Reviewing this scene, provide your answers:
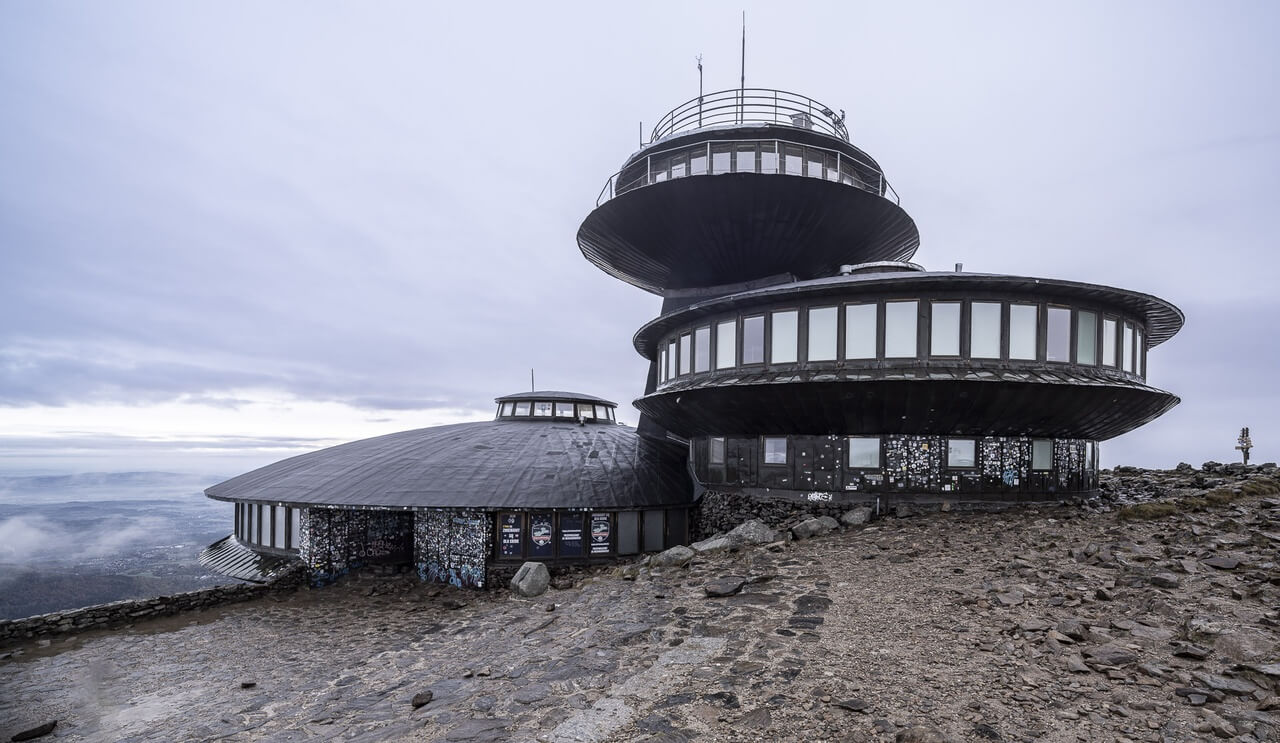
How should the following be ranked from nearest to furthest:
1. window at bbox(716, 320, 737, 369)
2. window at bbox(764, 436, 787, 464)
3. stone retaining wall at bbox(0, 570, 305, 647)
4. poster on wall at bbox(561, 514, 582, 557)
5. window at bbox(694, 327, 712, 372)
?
stone retaining wall at bbox(0, 570, 305, 647)
window at bbox(764, 436, 787, 464)
window at bbox(716, 320, 737, 369)
window at bbox(694, 327, 712, 372)
poster on wall at bbox(561, 514, 582, 557)

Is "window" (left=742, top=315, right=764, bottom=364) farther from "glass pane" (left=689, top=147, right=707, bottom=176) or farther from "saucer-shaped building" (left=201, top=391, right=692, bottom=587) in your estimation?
"glass pane" (left=689, top=147, right=707, bottom=176)

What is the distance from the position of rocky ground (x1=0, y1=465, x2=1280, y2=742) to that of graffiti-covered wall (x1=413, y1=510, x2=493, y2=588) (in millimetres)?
4175

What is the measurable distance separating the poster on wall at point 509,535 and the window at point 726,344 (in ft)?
33.9

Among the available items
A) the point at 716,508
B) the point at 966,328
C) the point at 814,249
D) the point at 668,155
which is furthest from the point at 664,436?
the point at 966,328

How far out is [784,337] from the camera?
17891 millimetres

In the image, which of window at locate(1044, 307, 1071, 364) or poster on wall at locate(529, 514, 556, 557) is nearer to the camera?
window at locate(1044, 307, 1071, 364)

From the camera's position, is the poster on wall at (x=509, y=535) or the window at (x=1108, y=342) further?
the poster on wall at (x=509, y=535)

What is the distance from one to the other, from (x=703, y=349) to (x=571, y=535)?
9442mm

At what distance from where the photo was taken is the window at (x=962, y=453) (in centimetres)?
1670

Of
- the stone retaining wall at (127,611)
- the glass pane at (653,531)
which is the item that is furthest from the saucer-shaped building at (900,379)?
the stone retaining wall at (127,611)

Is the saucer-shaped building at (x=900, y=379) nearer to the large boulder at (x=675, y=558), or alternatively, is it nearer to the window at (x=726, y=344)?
the window at (x=726, y=344)

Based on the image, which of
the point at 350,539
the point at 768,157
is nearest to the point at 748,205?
the point at 768,157

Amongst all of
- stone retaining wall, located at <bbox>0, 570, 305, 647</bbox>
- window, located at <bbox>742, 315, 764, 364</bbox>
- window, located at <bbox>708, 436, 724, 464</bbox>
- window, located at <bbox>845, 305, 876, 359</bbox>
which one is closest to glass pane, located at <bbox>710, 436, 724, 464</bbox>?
window, located at <bbox>708, 436, 724, 464</bbox>

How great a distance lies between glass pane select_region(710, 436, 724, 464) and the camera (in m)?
20.9
